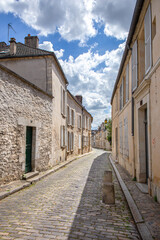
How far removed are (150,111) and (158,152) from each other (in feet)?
4.23

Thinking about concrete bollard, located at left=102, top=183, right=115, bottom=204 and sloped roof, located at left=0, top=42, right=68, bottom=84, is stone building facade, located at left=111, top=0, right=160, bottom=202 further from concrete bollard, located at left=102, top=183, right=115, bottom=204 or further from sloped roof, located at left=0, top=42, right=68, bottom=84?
sloped roof, located at left=0, top=42, right=68, bottom=84

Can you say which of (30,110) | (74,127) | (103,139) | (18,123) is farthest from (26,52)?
(103,139)

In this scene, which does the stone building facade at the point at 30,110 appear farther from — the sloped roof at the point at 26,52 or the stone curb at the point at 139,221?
the stone curb at the point at 139,221

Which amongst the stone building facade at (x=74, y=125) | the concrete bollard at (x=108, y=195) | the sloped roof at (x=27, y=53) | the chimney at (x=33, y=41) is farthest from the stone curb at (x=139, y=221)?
the chimney at (x=33, y=41)

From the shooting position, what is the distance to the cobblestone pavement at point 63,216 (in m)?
3.29

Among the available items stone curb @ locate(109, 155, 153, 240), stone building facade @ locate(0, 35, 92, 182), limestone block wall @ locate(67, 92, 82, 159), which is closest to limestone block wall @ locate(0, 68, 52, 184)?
stone building facade @ locate(0, 35, 92, 182)

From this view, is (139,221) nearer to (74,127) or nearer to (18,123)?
(18,123)

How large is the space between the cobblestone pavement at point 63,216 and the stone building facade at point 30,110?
1605mm

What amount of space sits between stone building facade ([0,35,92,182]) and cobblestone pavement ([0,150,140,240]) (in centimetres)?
160

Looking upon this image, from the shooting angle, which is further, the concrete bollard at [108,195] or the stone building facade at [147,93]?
the stone building facade at [147,93]

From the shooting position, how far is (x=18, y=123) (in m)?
6.99

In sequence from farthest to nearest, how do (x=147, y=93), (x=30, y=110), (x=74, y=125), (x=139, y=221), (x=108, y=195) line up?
(x=74, y=125) → (x=30, y=110) → (x=147, y=93) → (x=108, y=195) → (x=139, y=221)

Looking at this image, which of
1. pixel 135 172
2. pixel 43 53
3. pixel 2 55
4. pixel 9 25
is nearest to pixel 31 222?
pixel 135 172

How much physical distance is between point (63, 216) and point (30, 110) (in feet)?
16.1
